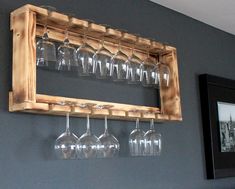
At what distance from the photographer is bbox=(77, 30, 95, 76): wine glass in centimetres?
170

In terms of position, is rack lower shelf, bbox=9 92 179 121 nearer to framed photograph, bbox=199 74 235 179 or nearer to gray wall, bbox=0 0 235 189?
gray wall, bbox=0 0 235 189

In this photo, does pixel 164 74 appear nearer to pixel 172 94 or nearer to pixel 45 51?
pixel 172 94

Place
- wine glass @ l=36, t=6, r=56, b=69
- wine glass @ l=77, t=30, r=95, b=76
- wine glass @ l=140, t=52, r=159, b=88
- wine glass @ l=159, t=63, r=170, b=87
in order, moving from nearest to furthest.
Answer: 1. wine glass @ l=36, t=6, r=56, b=69
2. wine glass @ l=77, t=30, r=95, b=76
3. wine glass @ l=140, t=52, r=159, b=88
4. wine glass @ l=159, t=63, r=170, b=87

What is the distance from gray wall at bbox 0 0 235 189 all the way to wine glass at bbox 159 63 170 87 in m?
0.25

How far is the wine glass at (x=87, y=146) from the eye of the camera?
1626mm

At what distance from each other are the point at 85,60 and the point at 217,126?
1.22 meters

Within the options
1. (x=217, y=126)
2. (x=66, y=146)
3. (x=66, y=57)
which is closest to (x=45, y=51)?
(x=66, y=57)

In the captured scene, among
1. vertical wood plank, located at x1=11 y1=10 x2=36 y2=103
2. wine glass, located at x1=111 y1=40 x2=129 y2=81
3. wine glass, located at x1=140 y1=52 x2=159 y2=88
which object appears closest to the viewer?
vertical wood plank, located at x1=11 y1=10 x2=36 y2=103

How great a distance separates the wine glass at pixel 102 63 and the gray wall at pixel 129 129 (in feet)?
0.77

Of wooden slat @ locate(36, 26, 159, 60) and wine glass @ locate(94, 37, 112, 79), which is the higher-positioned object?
wooden slat @ locate(36, 26, 159, 60)

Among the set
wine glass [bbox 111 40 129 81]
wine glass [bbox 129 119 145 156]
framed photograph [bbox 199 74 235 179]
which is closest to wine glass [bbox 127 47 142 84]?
wine glass [bbox 111 40 129 81]

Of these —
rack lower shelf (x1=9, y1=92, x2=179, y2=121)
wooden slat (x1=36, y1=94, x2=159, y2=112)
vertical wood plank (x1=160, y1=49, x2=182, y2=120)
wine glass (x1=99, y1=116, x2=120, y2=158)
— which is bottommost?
wine glass (x1=99, y1=116, x2=120, y2=158)

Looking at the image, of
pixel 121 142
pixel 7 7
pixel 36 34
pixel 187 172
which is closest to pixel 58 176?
pixel 121 142

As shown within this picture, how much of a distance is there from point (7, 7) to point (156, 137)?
90 cm
